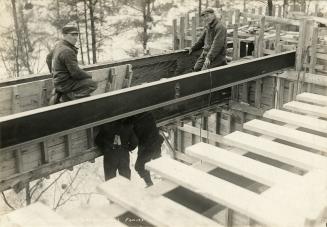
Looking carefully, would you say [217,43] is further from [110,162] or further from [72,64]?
[110,162]

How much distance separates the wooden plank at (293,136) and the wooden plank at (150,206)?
1608mm

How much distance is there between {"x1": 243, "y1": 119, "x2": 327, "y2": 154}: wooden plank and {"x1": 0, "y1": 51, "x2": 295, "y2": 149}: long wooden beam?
5.40ft

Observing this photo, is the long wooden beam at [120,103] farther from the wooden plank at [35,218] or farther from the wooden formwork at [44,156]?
the wooden plank at [35,218]

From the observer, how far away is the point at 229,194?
2531mm

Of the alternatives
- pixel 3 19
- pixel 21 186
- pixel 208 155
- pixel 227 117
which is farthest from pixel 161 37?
pixel 208 155

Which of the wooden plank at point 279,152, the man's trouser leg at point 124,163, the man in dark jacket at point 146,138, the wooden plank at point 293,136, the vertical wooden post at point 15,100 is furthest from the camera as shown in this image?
the man in dark jacket at point 146,138

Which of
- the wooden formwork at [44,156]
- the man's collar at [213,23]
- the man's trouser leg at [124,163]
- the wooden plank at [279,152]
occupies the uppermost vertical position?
the man's collar at [213,23]

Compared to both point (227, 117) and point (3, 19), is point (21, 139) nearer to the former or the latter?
point (227, 117)

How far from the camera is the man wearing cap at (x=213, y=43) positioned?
848cm

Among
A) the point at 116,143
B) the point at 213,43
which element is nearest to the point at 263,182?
the point at 116,143

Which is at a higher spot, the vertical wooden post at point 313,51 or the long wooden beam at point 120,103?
the vertical wooden post at point 313,51

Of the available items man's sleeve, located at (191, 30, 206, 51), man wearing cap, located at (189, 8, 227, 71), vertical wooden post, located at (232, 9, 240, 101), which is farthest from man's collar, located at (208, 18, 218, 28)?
vertical wooden post, located at (232, 9, 240, 101)

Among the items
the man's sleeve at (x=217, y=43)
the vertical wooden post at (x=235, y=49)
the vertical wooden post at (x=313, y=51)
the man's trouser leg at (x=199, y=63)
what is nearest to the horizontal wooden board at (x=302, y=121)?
the vertical wooden post at (x=313, y=51)

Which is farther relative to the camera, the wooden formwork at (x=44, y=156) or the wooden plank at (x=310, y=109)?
the wooden formwork at (x=44, y=156)
